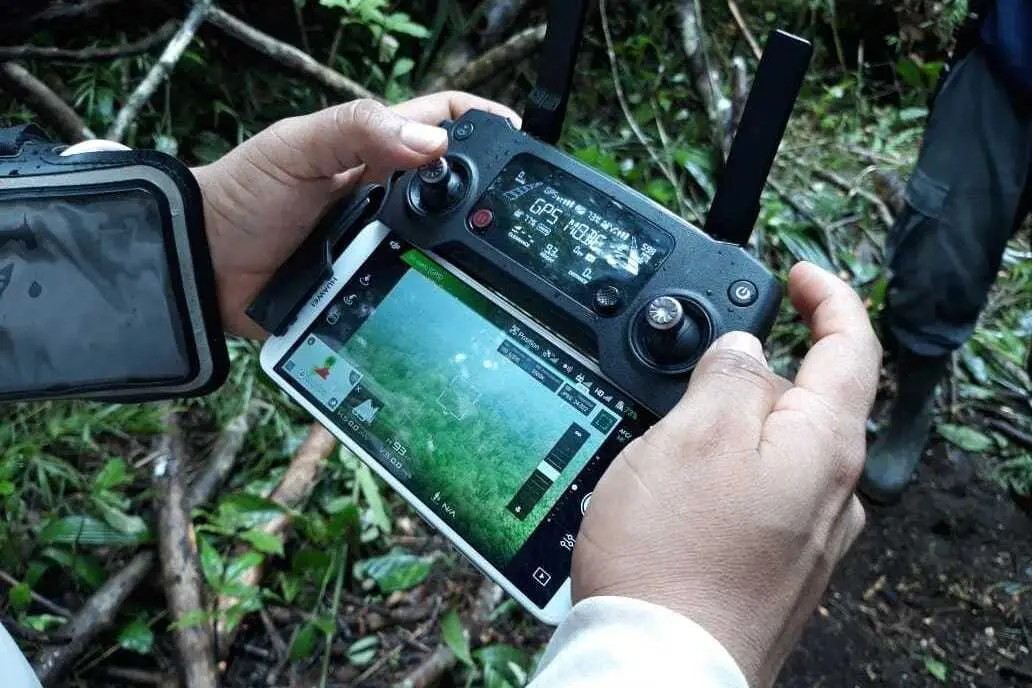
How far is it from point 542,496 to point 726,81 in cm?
214

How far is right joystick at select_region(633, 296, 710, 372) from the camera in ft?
2.66

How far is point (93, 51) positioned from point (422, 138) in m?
1.22

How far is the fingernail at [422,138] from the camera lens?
2.97ft

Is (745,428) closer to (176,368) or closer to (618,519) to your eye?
(618,519)

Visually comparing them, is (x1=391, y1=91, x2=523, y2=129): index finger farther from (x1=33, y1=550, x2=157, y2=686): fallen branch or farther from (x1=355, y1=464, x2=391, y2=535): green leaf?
(x1=33, y1=550, x2=157, y2=686): fallen branch

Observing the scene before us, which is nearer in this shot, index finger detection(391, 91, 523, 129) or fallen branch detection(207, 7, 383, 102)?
index finger detection(391, 91, 523, 129)

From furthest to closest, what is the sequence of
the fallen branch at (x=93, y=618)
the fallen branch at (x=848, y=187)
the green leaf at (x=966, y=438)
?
the fallen branch at (x=848, y=187)
the green leaf at (x=966, y=438)
the fallen branch at (x=93, y=618)

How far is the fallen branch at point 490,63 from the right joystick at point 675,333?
1441mm

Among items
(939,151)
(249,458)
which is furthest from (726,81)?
(249,458)

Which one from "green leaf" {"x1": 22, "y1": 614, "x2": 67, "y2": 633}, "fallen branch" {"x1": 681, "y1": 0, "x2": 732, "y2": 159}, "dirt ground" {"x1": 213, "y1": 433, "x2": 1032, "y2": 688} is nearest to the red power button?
"dirt ground" {"x1": 213, "y1": 433, "x2": 1032, "y2": 688}

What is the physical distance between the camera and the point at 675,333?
0.81 m

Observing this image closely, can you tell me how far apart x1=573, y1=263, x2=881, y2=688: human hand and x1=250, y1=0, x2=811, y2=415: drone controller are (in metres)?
0.08

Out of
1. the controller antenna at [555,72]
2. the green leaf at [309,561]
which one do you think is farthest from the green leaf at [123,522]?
the controller antenna at [555,72]

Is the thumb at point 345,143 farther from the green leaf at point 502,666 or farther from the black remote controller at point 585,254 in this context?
the green leaf at point 502,666
